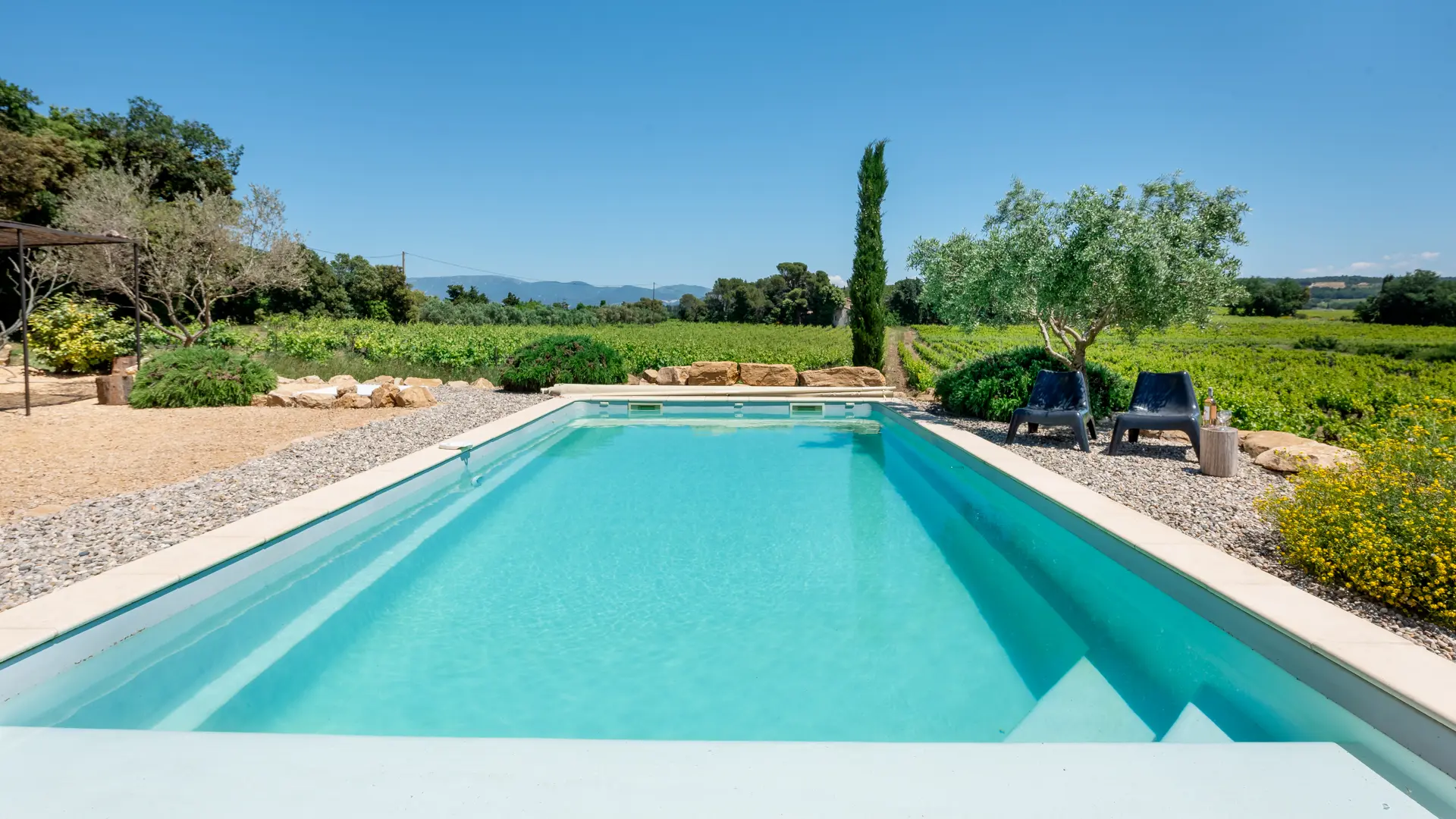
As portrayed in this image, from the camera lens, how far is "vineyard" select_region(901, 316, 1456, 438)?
813cm

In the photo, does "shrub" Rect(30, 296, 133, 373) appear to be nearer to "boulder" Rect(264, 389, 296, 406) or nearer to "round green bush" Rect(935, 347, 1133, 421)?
"boulder" Rect(264, 389, 296, 406)

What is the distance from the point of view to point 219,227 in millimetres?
16406

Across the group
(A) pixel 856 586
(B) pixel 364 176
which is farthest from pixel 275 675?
(B) pixel 364 176

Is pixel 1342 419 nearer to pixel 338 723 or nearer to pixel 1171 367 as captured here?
pixel 1171 367

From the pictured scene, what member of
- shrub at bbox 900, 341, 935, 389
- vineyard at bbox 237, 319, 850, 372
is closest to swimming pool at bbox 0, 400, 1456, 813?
shrub at bbox 900, 341, 935, 389

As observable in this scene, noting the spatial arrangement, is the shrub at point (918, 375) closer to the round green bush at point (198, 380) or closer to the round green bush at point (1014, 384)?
the round green bush at point (1014, 384)

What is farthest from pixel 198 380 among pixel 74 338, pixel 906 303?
pixel 906 303

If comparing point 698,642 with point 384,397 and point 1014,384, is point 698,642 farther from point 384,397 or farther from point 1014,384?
point 384,397

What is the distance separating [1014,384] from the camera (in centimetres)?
888

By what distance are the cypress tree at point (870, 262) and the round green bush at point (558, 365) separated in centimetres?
537

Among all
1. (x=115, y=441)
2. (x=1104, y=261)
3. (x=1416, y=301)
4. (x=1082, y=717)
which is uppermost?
(x=1416, y=301)

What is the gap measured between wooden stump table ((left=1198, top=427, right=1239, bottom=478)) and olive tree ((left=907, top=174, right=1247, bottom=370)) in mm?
2004

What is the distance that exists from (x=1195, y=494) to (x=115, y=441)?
403 inches

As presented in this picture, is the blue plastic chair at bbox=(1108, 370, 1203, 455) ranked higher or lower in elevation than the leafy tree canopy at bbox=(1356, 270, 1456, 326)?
lower
